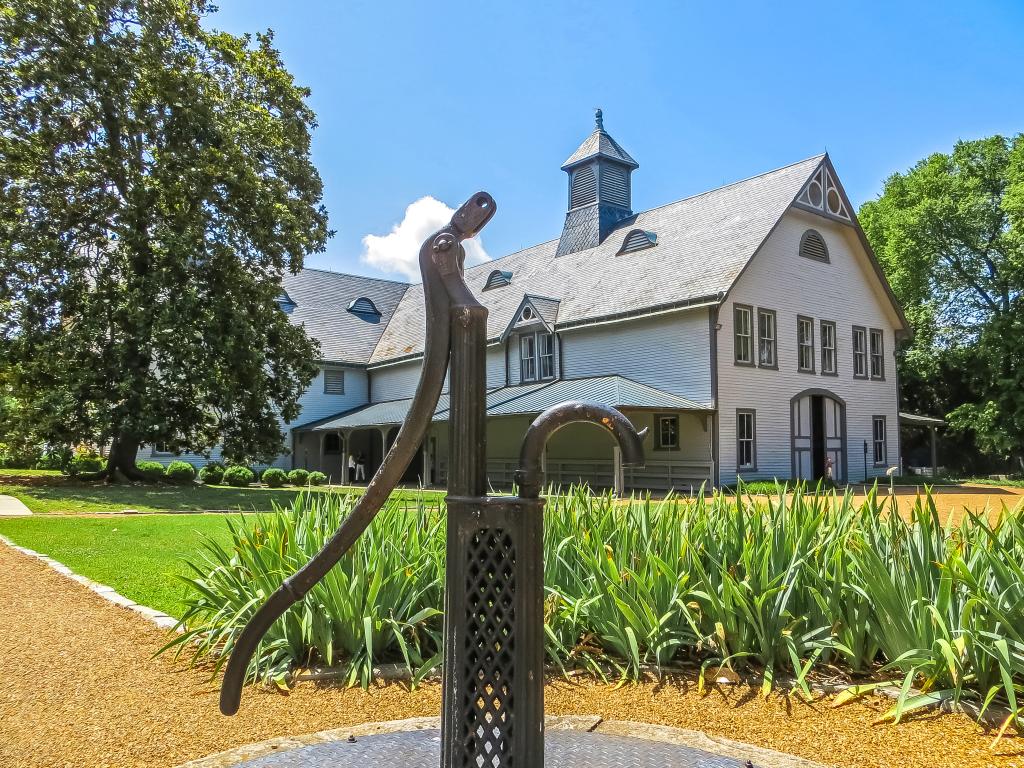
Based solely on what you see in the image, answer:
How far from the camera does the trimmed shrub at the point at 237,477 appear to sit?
90.1ft

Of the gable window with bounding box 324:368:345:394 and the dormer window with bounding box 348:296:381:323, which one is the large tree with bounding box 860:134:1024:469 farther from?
the gable window with bounding box 324:368:345:394

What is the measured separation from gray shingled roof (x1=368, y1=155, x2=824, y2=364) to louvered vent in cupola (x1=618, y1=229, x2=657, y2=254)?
26 cm

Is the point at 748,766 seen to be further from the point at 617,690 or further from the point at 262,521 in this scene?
the point at 262,521

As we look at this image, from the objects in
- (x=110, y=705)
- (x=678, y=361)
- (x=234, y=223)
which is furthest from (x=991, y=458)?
(x=110, y=705)

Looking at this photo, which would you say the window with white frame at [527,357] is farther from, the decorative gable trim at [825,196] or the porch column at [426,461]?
the decorative gable trim at [825,196]

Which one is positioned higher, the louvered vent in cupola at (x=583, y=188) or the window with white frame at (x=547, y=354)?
the louvered vent in cupola at (x=583, y=188)

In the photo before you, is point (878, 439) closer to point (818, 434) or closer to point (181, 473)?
point (818, 434)

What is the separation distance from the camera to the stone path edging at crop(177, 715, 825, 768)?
3189 millimetres

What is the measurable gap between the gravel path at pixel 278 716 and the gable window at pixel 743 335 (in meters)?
20.0

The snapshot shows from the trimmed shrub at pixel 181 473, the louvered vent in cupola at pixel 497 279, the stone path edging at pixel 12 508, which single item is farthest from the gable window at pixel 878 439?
the stone path edging at pixel 12 508

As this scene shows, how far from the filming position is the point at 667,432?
78.8 ft

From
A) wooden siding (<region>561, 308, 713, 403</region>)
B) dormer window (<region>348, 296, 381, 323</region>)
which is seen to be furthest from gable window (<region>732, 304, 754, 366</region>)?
dormer window (<region>348, 296, 381, 323</region>)

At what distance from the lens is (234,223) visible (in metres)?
22.1

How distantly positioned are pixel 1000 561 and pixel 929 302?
123ft
